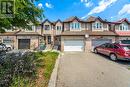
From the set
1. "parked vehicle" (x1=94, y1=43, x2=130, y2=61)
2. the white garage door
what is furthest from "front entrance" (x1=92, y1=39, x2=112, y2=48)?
"parked vehicle" (x1=94, y1=43, x2=130, y2=61)

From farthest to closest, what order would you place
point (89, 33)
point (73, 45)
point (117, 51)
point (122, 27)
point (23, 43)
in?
point (23, 43), point (122, 27), point (89, 33), point (73, 45), point (117, 51)

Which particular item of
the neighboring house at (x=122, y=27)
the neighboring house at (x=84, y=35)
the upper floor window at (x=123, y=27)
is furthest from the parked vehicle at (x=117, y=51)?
the upper floor window at (x=123, y=27)

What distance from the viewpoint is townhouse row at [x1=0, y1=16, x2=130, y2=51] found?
3494 centimetres

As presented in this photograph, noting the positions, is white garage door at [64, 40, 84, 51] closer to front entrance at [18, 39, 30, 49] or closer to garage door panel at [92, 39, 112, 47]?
garage door panel at [92, 39, 112, 47]

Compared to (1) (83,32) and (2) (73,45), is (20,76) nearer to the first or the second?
(2) (73,45)

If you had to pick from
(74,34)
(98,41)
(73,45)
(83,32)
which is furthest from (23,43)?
(98,41)

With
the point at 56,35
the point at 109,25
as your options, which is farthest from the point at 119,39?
the point at 56,35

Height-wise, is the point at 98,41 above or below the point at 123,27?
below

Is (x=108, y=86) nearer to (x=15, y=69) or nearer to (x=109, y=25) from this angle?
(x=15, y=69)

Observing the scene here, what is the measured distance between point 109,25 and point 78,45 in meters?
7.71

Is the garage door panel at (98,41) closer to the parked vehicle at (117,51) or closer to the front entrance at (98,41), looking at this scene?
the front entrance at (98,41)

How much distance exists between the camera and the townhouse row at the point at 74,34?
34938 millimetres

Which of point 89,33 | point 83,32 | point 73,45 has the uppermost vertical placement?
point 83,32

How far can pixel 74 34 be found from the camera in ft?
114
